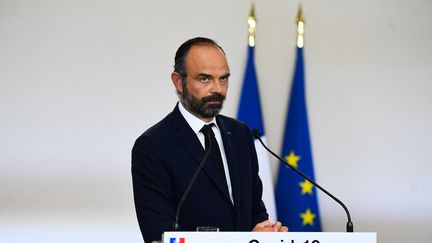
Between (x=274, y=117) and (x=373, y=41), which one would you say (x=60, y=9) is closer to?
(x=274, y=117)

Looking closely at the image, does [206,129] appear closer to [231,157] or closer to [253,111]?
[231,157]

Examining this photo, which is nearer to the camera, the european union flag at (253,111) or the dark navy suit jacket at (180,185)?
the dark navy suit jacket at (180,185)

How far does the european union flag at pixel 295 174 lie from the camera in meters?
5.54

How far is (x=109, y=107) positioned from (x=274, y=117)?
127 centimetres

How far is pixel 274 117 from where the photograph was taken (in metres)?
5.71

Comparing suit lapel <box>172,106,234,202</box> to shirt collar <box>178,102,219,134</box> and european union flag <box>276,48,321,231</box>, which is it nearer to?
shirt collar <box>178,102,219,134</box>

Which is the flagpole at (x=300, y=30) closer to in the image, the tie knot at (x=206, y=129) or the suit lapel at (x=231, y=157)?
the suit lapel at (x=231, y=157)

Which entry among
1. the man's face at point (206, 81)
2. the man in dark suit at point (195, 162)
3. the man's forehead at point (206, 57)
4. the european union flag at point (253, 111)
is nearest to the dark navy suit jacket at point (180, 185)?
the man in dark suit at point (195, 162)

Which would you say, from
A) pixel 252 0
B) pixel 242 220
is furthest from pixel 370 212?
pixel 242 220

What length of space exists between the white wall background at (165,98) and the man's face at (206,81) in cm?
272

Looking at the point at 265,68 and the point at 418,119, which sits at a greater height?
the point at 265,68

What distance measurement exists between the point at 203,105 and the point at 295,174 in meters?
2.81

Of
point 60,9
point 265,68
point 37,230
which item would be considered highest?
point 60,9

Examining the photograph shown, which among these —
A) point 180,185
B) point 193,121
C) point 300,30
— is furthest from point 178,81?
point 300,30
